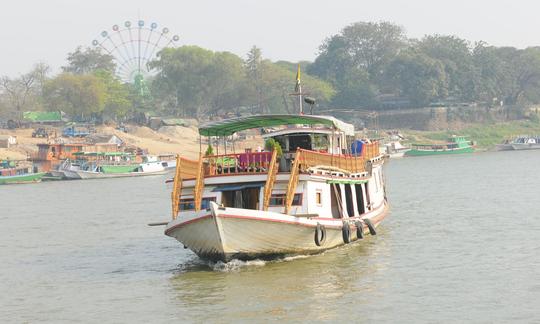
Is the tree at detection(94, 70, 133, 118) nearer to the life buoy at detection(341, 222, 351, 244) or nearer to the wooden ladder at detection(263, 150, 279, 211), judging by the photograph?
the life buoy at detection(341, 222, 351, 244)

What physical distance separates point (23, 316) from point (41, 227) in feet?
63.9

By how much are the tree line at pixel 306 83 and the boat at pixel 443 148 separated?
41.6ft

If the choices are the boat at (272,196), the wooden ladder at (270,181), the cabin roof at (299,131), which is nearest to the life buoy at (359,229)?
the boat at (272,196)

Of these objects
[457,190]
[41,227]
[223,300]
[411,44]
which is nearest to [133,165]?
[457,190]

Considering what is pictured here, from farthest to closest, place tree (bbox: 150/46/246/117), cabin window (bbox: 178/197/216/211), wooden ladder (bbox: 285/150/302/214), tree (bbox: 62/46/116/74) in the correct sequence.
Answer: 1. tree (bbox: 62/46/116/74)
2. tree (bbox: 150/46/246/117)
3. cabin window (bbox: 178/197/216/211)
4. wooden ladder (bbox: 285/150/302/214)

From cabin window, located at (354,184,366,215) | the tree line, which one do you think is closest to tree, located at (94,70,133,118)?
the tree line

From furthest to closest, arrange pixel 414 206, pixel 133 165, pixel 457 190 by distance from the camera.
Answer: pixel 133 165, pixel 457 190, pixel 414 206

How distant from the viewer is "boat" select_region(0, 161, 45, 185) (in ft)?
254

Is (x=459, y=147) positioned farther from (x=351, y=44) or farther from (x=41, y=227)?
(x=41, y=227)

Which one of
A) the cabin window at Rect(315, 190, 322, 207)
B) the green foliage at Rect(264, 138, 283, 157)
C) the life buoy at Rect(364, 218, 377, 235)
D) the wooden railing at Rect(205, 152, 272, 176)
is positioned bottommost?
the life buoy at Rect(364, 218, 377, 235)

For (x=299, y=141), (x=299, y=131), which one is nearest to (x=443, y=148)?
(x=299, y=141)

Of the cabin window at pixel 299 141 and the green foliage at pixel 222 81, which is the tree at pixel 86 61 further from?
the cabin window at pixel 299 141

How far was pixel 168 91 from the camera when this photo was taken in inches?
5015

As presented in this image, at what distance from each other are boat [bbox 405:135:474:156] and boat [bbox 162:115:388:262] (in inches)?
3270
